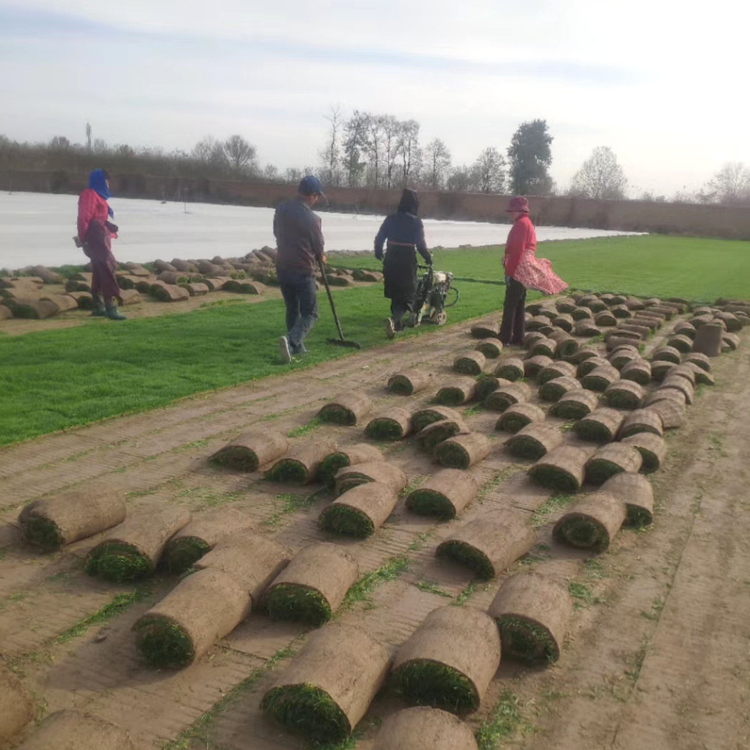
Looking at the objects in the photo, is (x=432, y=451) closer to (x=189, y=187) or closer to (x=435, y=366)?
(x=435, y=366)

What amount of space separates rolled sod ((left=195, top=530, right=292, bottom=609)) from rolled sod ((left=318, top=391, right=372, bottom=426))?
10.2ft

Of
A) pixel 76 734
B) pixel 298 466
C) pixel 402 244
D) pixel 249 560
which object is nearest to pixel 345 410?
pixel 298 466

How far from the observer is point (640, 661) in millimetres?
3854

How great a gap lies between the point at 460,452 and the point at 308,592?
267 cm

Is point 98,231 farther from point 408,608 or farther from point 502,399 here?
point 408,608

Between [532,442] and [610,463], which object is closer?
[610,463]

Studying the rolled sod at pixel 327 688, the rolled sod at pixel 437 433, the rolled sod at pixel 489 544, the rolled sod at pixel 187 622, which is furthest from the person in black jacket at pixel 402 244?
Answer: the rolled sod at pixel 327 688

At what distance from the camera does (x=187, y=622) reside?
11.9 ft

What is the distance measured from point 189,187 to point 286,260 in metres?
51.6

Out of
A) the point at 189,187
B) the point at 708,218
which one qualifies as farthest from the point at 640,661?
the point at 708,218

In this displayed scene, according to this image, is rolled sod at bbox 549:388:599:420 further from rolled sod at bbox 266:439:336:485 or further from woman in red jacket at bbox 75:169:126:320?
woman in red jacket at bbox 75:169:126:320

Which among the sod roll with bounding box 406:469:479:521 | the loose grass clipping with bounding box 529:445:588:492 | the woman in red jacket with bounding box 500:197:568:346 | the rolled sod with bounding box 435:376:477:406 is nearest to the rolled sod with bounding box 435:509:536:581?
the sod roll with bounding box 406:469:479:521

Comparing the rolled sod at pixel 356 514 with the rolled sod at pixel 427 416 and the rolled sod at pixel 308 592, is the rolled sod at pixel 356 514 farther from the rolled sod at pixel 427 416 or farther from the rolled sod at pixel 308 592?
the rolled sod at pixel 427 416

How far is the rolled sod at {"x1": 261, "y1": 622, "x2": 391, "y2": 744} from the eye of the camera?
125 inches
